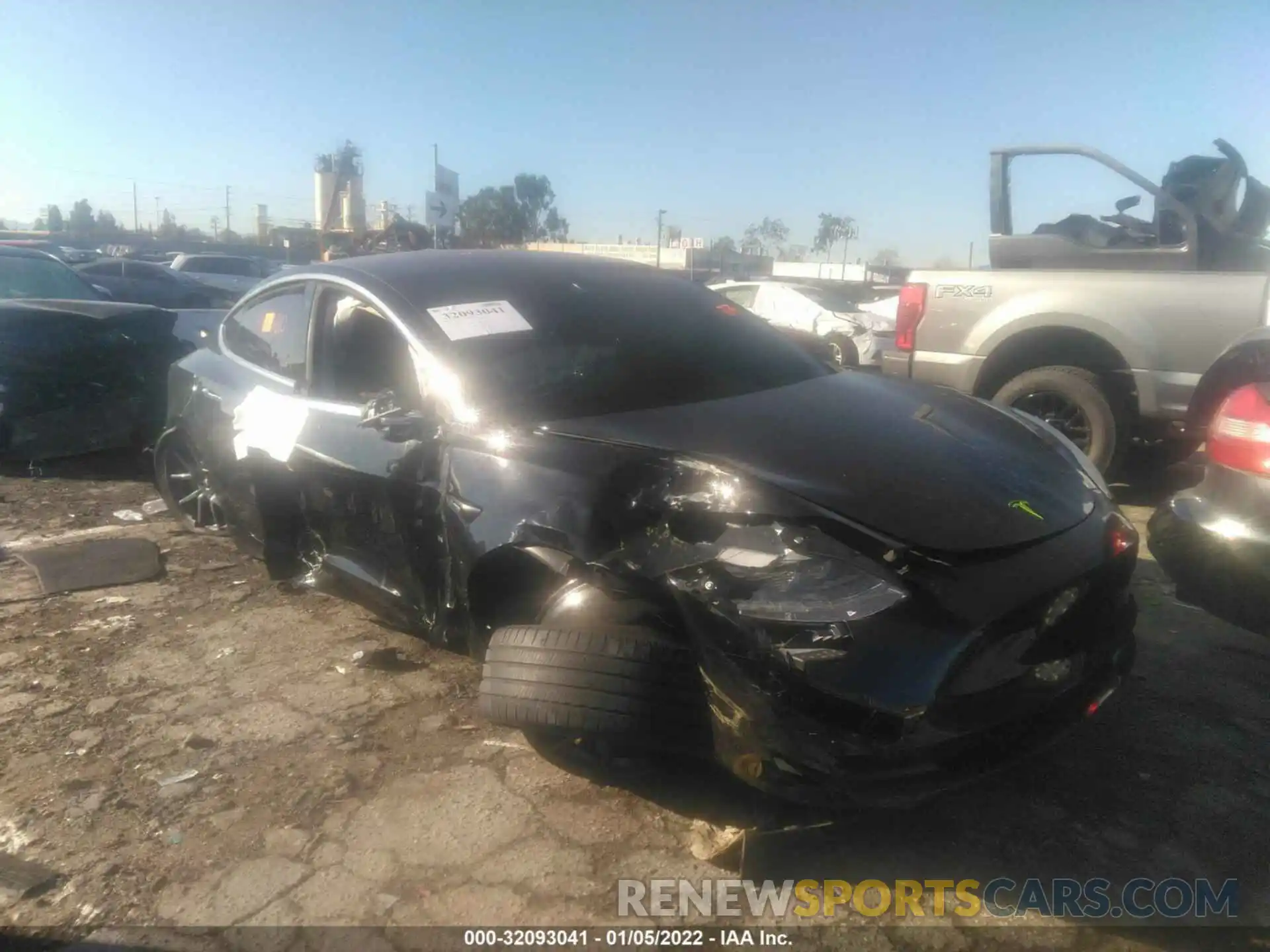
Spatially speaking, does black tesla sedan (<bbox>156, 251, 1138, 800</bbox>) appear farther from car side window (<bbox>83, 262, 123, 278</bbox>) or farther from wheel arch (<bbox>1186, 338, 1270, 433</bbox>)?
car side window (<bbox>83, 262, 123, 278</bbox>)

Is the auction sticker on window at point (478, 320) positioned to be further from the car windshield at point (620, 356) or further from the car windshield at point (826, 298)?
the car windshield at point (826, 298)

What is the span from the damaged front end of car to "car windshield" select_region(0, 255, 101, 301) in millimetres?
6419

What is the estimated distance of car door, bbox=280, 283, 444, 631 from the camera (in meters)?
2.88

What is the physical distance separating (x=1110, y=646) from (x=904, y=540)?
30.1 inches

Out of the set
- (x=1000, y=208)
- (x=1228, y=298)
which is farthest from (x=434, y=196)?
(x=1228, y=298)

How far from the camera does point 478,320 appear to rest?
10.2 ft

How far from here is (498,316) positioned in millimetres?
3148

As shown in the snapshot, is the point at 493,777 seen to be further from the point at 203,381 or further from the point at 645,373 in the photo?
the point at 203,381

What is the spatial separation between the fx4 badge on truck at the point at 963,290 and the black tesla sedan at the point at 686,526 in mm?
2499

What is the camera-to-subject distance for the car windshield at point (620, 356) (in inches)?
113

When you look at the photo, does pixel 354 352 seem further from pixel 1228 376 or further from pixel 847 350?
pixel 847 350

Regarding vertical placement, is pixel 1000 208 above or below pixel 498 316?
above

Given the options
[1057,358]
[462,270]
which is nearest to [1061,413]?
[1057,358]
